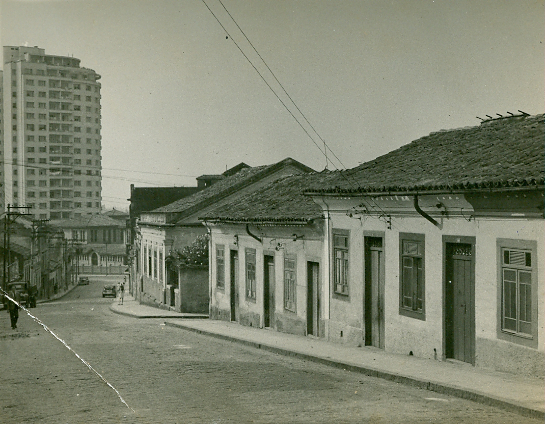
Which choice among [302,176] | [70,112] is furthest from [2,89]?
[302,176]

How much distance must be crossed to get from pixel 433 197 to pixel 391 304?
265cm

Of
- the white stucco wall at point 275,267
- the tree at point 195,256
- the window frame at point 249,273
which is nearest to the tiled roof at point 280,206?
the white stucco wall at point 275,267

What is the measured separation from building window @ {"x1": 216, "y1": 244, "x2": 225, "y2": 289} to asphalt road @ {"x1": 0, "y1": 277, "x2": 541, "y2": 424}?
854cm

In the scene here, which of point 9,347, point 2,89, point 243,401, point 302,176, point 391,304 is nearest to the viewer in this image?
point 243,401

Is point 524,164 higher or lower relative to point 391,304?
higher

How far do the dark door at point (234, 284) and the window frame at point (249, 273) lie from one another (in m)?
1.08

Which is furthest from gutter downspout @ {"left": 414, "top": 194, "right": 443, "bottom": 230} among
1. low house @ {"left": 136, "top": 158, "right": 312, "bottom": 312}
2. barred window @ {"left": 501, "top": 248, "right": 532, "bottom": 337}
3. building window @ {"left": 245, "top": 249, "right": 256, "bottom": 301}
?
low house @ {"left": 136, "top": 158, "right": 312, "bottom": 312}

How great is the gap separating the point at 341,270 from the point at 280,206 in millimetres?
4766

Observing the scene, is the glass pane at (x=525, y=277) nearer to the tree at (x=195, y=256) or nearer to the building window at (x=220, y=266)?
the building window at (x=220, y=266)

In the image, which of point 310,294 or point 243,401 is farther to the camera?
point 310,294

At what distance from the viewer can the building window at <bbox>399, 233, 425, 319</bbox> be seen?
43.0ft

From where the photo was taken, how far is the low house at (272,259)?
17516 mm

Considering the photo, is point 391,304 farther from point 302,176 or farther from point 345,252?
point 302,176

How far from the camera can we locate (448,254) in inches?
486
